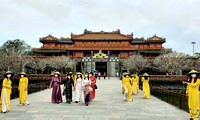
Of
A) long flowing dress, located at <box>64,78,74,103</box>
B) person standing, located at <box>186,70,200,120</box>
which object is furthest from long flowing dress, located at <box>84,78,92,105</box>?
person standing, located at <box>186,70,200,120</box>

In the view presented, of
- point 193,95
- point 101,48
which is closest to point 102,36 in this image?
point 101,48

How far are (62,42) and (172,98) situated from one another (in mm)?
54073

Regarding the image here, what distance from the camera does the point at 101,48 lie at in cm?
5638

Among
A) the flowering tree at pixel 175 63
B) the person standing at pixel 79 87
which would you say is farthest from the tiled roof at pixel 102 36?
the person standing at pixel 79 87

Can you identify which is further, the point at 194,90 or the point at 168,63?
the point at 168,63

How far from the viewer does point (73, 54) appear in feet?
189

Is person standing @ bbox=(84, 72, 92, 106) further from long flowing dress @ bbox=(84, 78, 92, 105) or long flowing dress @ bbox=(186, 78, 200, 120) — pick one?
long flowing dress @ bbox=(186, 78, 200, 120)

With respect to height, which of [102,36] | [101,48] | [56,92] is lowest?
[56,92]

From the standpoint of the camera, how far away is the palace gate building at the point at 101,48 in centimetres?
5203

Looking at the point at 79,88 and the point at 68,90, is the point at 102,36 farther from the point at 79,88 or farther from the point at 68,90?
the point at 68,90

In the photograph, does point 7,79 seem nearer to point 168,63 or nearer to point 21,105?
point 21,105

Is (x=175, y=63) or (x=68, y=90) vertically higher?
(x=175, y=63)

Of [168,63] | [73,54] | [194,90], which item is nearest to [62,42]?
[73,54]

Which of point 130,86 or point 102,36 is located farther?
point 102,36
